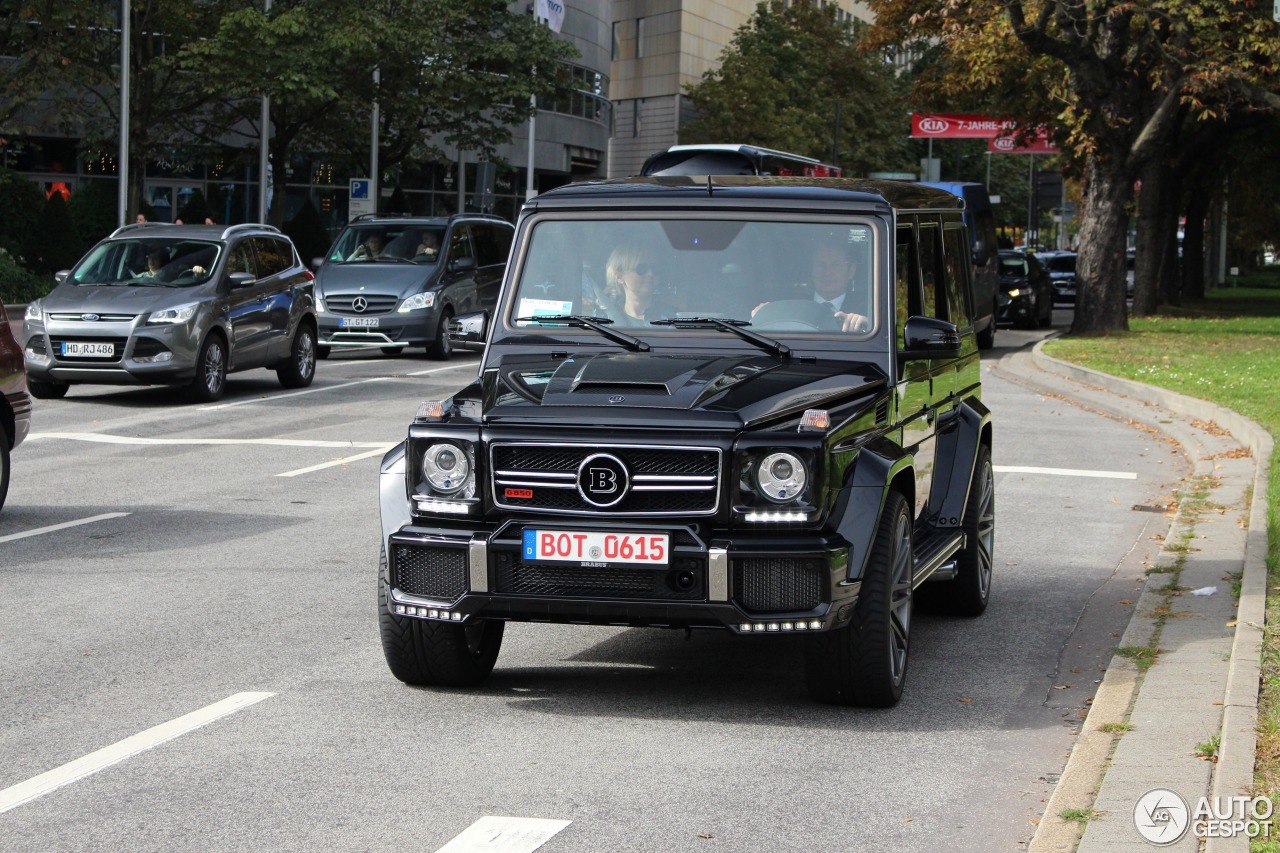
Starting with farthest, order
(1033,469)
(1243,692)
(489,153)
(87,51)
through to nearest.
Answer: (489,153) < (87,51) < (1033,469) < (1243,692)

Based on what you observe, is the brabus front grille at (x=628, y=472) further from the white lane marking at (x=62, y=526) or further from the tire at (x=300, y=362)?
the tire at (x=300, y=362)

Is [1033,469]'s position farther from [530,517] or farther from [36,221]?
[36,221]

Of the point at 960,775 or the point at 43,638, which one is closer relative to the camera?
the point at 960,775

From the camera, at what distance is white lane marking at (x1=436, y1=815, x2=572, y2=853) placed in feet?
15.6

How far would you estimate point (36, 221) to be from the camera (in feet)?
125

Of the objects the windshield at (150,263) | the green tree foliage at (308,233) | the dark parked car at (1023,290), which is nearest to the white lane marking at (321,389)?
the windshield at (150,263)

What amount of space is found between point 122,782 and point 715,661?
2.71 metres

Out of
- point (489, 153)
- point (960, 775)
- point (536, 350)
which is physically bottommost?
point (960, 775)

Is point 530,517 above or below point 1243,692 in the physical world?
above

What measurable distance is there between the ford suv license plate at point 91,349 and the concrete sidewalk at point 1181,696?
1122 centimetres

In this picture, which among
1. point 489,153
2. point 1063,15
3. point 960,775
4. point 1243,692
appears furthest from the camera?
point 489,153

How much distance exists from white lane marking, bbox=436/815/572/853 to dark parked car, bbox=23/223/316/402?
14324mm

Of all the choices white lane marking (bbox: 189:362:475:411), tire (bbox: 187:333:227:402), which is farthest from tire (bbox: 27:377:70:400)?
white lane marking (bbox: 189:362:475:411)

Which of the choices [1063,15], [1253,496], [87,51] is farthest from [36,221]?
[1253,496]
